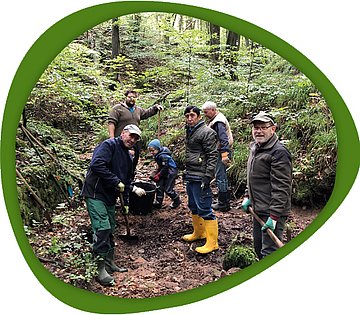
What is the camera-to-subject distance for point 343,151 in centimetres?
204

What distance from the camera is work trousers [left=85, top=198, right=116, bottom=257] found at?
1970 mm

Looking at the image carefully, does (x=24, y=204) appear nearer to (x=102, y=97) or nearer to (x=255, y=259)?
(x=102, y=97)

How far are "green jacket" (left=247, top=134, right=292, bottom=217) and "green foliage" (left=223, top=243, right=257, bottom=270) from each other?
0.75ft

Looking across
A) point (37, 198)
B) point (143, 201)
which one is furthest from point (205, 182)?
point (37, 198)

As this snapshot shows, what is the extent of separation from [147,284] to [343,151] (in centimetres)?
120

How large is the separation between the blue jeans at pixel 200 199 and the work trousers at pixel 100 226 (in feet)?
1.49

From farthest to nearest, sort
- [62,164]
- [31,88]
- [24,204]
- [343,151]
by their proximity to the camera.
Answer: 1. [343,151]
2. [62,164]
3. [24,204]
4. [31,88]

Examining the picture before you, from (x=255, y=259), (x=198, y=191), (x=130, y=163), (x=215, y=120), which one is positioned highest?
(x=215, y=120)

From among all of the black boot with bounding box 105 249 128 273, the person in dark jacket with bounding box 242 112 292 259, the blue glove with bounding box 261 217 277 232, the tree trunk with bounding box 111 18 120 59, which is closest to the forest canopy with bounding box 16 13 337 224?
the tree trunk with bounding box 111 18 120 59

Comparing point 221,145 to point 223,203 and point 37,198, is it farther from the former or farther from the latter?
point 37,198

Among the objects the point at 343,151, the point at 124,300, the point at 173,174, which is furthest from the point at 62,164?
the point at 343,151

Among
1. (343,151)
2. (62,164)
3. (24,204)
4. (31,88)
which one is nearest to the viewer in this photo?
(31,88)

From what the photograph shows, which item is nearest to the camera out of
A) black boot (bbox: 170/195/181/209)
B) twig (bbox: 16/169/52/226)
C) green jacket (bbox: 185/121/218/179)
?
twig (bbox: 16/169/52/226)

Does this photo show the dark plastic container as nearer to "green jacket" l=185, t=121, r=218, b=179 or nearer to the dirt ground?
the dirt ground
